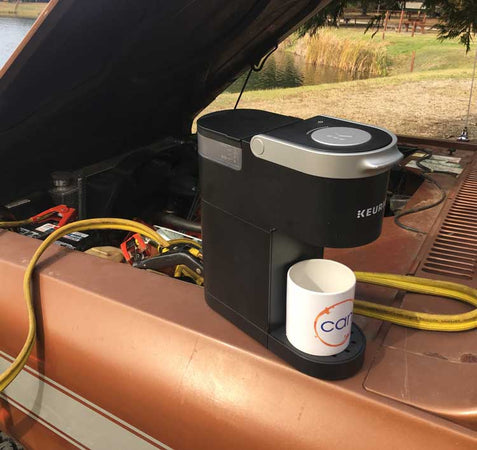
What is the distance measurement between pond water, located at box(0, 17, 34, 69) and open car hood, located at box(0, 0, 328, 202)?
5 cm

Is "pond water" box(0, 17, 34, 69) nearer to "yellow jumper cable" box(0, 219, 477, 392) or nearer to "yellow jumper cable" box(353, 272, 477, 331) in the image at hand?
"yellow jumper cable" box(0, 219, 477, 392)

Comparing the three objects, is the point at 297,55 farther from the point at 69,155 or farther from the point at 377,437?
the point at 377,437

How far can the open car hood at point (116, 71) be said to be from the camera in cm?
145

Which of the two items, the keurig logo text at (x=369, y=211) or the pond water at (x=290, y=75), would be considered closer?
the keurig logo text at (x=369, y=211)

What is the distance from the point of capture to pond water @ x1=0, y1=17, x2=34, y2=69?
1.35m

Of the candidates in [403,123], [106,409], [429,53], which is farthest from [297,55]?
[106,409]

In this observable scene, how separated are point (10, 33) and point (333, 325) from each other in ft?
4.07

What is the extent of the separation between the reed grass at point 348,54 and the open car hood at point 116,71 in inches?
538

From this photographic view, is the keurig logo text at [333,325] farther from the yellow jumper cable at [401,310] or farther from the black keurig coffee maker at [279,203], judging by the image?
the yellow jumper cable at [401,310]

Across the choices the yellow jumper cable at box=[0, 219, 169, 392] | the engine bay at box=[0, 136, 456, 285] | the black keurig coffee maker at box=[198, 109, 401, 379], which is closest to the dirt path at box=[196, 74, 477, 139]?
the engine bay at box=[0, 136, 456, 285]

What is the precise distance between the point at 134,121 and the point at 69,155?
0.36m

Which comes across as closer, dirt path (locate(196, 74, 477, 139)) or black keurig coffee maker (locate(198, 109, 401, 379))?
black keurig coffee maker (locate(198, 109, 401, 379))

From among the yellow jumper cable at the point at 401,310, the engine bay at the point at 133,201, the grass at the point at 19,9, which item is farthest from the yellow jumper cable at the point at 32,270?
the grass at the point at 19,9

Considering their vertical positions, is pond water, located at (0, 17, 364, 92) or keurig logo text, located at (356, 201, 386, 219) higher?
keurig logo text, located at (356, 201, 386, 219)
